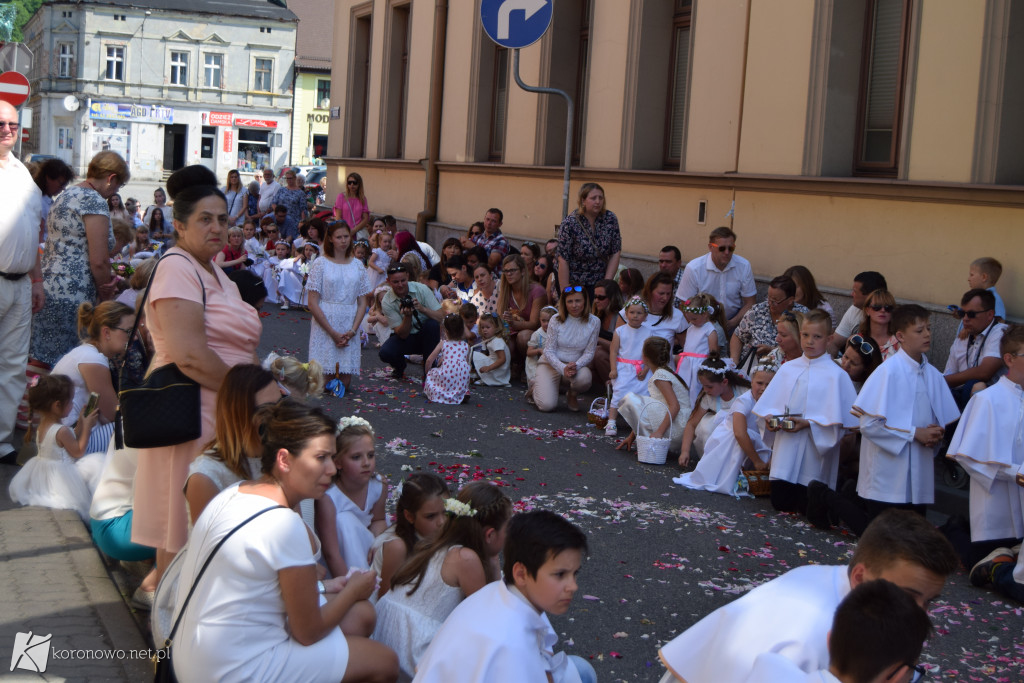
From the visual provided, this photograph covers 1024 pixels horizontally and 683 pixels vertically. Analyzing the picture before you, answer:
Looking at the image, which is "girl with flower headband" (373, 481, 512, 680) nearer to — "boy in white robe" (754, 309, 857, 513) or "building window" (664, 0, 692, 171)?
"boy in white robe" (754, 309, 857, 513)

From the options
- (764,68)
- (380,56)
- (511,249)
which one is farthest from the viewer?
(380,56)

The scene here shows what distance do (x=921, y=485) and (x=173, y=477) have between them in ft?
15.7

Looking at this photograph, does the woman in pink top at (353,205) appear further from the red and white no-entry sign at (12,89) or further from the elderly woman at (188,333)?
the elderly woman at (188,333)

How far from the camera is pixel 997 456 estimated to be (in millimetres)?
6332

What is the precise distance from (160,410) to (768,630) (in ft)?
8.38

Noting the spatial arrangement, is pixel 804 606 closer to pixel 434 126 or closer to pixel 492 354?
pixel 492 354

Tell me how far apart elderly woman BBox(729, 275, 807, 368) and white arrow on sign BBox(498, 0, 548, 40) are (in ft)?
12.8

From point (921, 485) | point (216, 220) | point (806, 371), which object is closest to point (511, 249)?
point (806, 371)

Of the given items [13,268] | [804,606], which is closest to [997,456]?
[804,606]

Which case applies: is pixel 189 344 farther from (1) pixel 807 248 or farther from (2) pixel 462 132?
(2) pixel 462 132

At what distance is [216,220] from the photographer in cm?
445

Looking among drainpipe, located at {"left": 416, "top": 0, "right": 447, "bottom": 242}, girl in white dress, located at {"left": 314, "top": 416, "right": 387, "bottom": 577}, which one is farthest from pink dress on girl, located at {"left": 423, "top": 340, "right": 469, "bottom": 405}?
drainpipe, located at {"left": 416, "top": 0, "right": 447, "bottom": 242}

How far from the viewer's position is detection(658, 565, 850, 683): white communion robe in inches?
111

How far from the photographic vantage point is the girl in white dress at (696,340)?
9.82 meters
